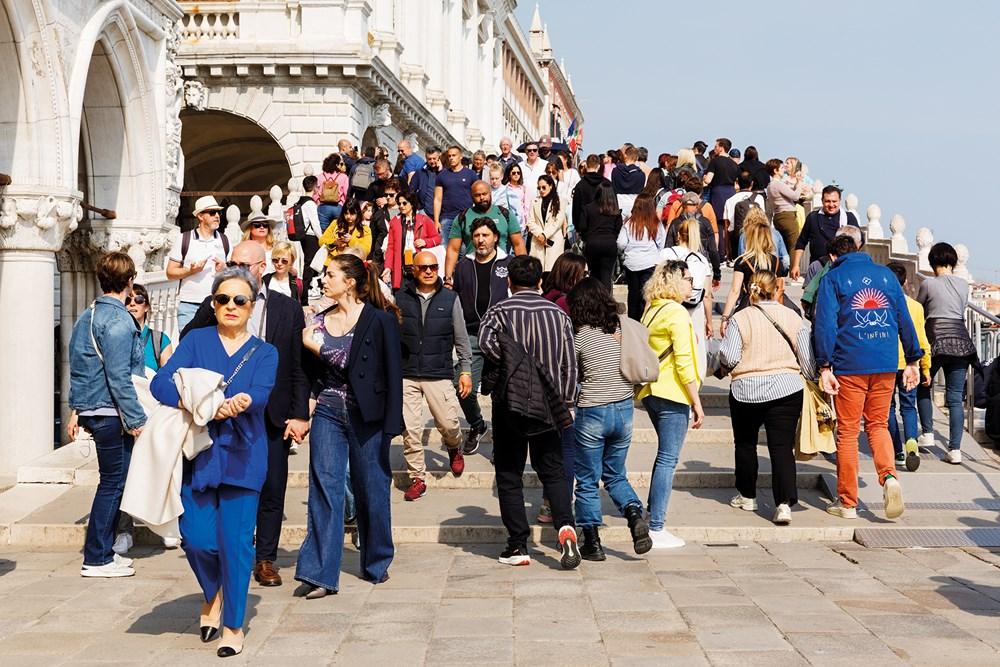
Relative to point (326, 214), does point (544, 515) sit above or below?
below

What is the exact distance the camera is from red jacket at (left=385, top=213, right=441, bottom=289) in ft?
50.2

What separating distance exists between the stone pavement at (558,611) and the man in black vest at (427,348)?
4.70 feet

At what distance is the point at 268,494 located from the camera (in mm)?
7984

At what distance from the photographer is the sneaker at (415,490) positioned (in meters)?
10.4

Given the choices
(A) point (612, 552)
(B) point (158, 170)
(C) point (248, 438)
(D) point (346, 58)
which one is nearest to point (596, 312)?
(A) point (612, 552)

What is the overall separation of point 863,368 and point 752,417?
82 cm

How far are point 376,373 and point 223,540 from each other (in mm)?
1628

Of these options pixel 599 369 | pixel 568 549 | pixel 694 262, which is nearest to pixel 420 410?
pixel 599 369

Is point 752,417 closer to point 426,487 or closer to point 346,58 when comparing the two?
point 426,487

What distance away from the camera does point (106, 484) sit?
8.44 meters

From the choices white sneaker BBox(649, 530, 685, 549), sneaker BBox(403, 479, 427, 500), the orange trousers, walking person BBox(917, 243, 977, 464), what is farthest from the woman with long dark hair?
white sneaker BBox(649, 530, 685, 549)

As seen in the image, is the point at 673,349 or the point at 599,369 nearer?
the point at 599,369

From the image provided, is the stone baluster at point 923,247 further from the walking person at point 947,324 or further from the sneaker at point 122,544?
the sneaker at point 122,544

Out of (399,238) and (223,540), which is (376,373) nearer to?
(223,540)
